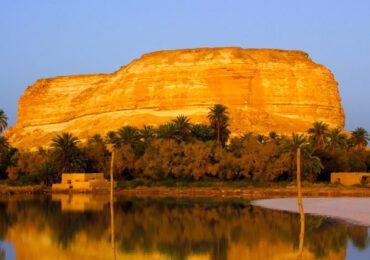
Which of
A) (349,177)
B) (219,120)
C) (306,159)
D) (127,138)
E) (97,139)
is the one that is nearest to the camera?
(349,177)

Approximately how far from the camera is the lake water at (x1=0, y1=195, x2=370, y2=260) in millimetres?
25672

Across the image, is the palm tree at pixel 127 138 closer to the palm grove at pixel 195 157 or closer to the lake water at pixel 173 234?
the palm grove at pixel 195 157

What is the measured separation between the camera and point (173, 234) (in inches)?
1229

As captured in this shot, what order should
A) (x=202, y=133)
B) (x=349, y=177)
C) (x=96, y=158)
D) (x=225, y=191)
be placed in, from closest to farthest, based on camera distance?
(x=349, y=177) < (x=225, y=191) < (x=202, y=133) < (x=96, y=158)

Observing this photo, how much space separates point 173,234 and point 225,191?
1136 inches

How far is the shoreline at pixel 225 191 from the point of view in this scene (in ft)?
176

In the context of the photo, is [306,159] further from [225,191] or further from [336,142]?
[336,142]

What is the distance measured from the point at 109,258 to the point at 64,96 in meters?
113

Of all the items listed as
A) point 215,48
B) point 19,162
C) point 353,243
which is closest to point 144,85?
point 215,48

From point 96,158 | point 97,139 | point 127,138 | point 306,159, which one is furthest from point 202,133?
point 97,139

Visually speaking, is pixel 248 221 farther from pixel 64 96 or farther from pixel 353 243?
pixel 64 96

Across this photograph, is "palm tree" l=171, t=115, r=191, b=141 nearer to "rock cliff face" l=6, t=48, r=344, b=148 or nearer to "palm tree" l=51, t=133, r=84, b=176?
"palm tree" l=51, t=133, r=84, b=176

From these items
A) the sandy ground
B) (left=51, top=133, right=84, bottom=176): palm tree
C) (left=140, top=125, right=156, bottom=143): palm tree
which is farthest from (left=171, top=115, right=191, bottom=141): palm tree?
the sandy ground

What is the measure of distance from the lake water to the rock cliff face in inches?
2534
